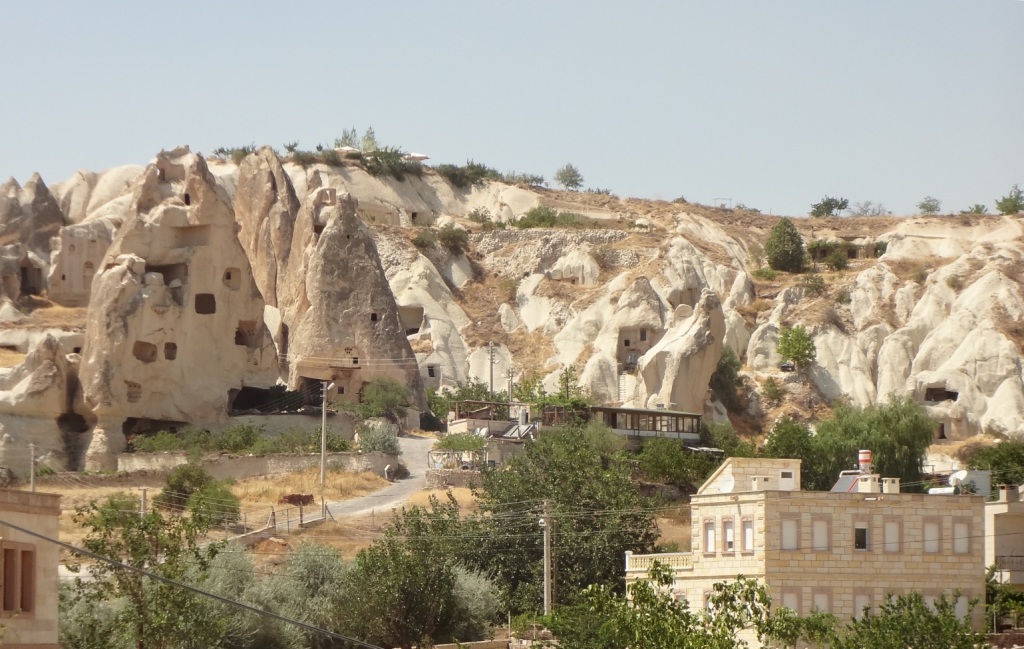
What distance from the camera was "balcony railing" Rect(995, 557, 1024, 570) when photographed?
52156mm

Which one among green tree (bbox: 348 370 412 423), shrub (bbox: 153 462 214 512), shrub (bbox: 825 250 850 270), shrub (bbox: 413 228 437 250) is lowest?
shrub (bbox: 153 462 214 512)

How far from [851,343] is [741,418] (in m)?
8.85

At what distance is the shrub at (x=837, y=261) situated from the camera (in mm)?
104375

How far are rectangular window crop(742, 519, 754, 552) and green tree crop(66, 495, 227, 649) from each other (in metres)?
12.4

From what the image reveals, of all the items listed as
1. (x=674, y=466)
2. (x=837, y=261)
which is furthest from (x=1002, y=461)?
(x=837, y=261)

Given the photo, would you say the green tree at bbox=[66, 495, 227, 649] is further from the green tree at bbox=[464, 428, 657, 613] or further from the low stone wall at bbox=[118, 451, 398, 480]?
the low stone wall at bbox=[118, 451, 398, 480]

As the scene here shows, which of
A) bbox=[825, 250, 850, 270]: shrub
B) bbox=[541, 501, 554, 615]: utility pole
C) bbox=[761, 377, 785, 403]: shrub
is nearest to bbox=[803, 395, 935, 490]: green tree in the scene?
bbox=[761, 377, 785, 403]: shrub

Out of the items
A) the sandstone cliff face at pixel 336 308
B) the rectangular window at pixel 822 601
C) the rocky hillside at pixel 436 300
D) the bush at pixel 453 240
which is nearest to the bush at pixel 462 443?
the sandstone cliff face at pixel 336 308

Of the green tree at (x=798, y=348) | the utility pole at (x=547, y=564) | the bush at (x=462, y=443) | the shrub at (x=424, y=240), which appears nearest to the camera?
the utility pole at (x=547, y=564)

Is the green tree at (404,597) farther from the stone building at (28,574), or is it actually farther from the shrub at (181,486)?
the stone building at (28,574)

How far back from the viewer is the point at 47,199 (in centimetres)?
9869

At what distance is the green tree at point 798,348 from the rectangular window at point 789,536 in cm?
4554

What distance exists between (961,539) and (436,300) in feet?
169

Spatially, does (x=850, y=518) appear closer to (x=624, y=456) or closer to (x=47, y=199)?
(x=624, y=456)
